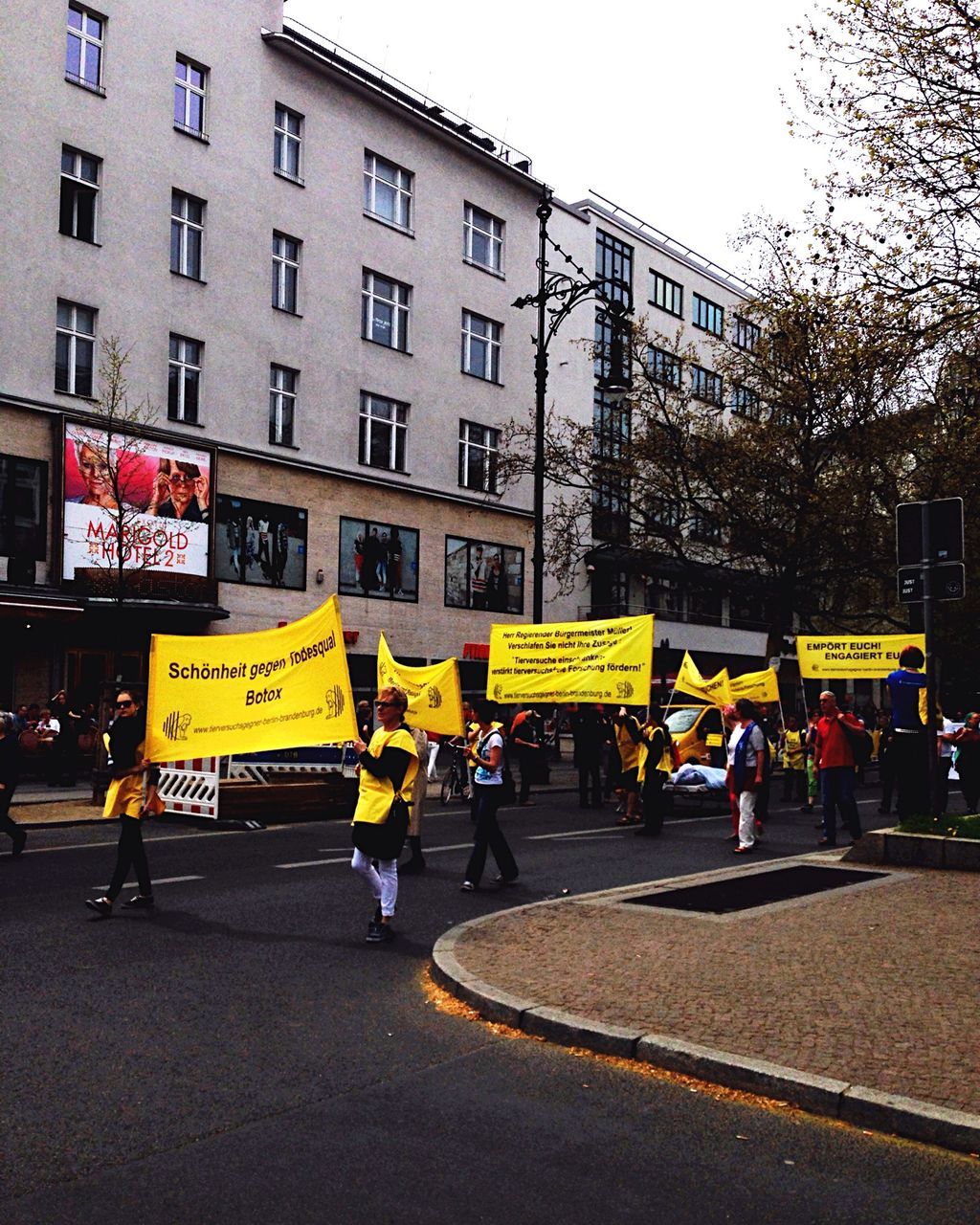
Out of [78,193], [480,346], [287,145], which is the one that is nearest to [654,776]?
[78,193]

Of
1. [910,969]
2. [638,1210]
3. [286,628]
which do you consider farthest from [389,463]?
[638,1210]

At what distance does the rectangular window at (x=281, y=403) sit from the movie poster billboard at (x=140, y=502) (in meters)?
2.80

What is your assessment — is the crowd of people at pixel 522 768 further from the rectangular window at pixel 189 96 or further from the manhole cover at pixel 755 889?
the rectangular window at pixel 189 96

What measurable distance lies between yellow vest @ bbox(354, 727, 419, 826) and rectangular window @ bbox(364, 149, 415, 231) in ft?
96.8

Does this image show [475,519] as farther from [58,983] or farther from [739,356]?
[58,983]

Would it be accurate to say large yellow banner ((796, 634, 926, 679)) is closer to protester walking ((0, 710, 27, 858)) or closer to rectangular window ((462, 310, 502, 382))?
protester walking ((0, 710, 27, 858))

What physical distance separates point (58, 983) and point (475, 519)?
3231 centimetres

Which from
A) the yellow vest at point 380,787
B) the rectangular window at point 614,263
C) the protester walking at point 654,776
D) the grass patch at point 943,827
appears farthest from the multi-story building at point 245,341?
the grass patch at point 943,827

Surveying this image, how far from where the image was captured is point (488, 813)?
11.0m

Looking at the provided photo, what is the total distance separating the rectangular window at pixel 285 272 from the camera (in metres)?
32.8

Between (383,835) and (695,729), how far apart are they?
54.2 feet

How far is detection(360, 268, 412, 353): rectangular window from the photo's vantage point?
35.6 m

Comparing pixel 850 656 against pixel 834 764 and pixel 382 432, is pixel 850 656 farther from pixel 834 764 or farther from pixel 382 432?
pixel 382 432

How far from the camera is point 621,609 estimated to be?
157 feet
